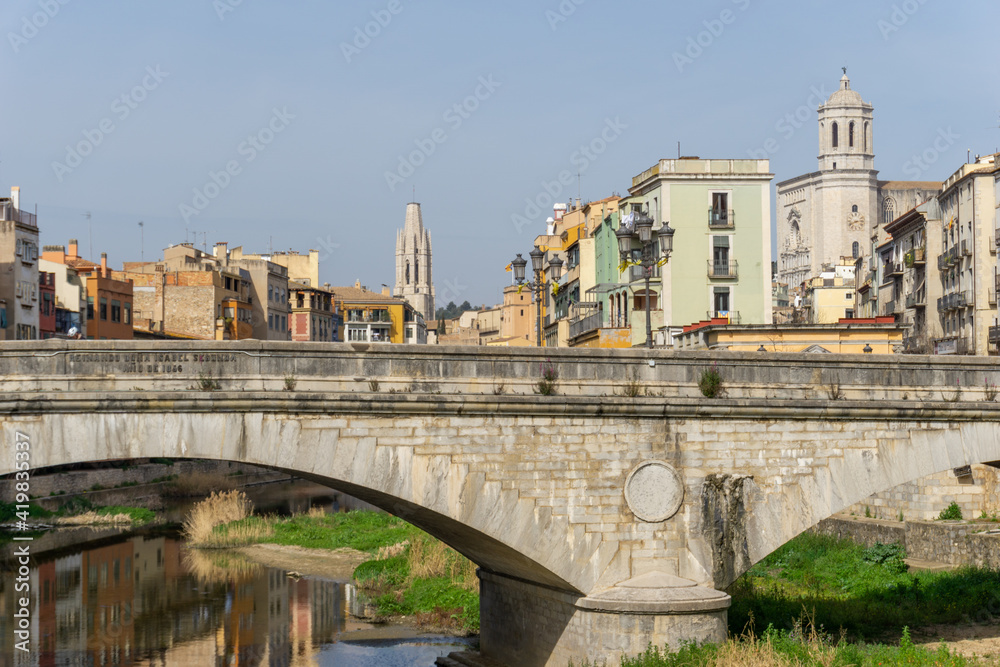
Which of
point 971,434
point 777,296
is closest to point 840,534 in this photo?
point 971,434

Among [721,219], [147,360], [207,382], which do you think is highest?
[721,219]

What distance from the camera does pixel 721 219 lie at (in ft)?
144

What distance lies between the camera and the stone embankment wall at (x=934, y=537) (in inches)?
1046

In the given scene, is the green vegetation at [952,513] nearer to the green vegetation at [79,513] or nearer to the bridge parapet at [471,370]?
the bridge parapet at [471,370]

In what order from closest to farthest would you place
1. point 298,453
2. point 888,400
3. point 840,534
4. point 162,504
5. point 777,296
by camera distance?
point 298,453
point 888,400
point 840,534
point 162,504
point 777,296

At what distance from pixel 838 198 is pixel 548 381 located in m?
135

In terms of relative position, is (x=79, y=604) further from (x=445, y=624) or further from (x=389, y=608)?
(x=445, y=624)

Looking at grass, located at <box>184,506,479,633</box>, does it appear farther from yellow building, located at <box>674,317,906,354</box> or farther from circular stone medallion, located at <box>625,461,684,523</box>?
yellow building, located at <box>674,317,906,354</box>

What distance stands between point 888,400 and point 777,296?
8169 centimetres

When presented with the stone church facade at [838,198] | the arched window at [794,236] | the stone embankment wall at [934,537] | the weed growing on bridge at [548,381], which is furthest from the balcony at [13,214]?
the arched window at [794,236]

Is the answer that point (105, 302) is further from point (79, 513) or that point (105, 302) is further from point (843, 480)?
point (843, 480)

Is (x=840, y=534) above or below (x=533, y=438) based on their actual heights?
→ below

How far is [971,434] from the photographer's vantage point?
1919 centimetres

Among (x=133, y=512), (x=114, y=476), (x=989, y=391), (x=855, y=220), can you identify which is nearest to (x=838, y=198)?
(x=855, y=220)
